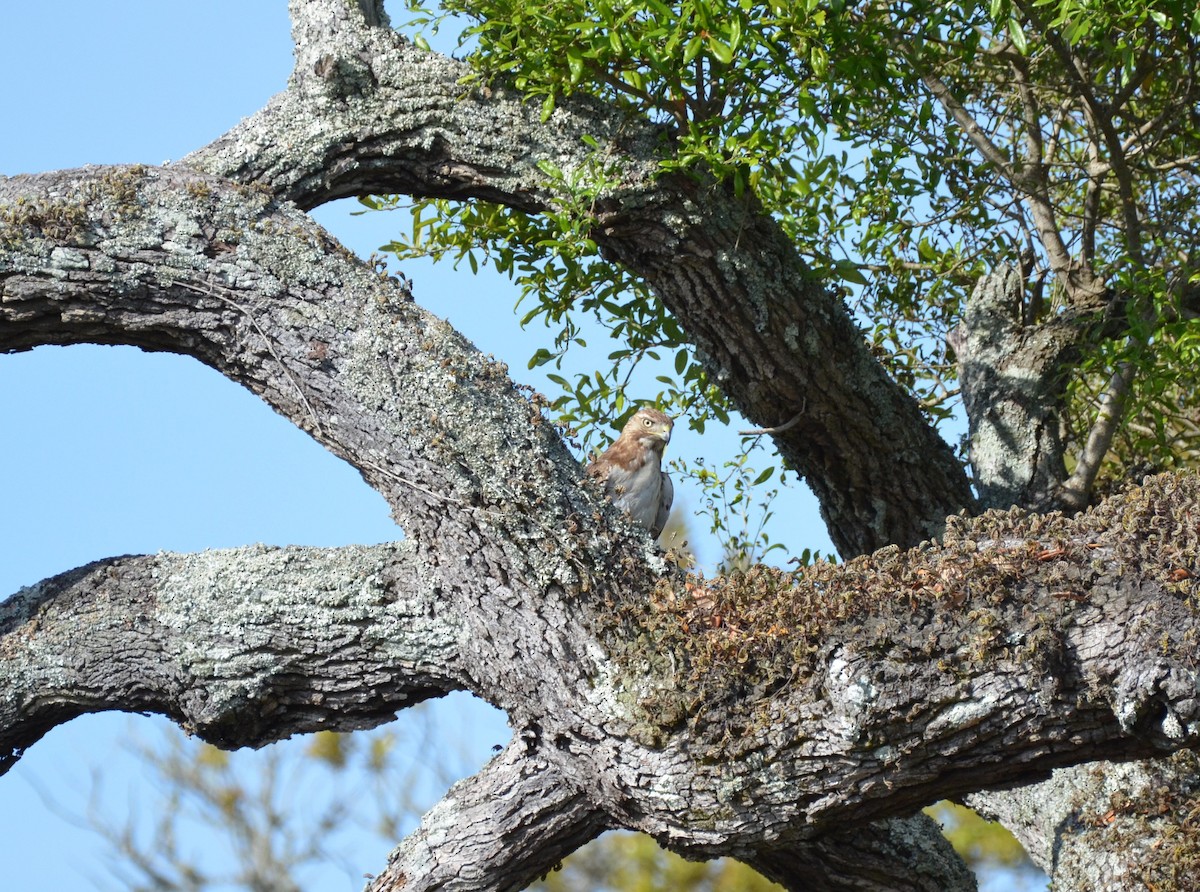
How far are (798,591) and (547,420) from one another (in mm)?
1062

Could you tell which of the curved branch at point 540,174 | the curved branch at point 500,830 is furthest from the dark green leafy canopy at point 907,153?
the curved branch at point 500,830

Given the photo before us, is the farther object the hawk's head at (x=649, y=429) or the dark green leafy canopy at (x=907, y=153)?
the hawk's head at (x=649, y=429)

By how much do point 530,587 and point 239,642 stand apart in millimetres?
1156

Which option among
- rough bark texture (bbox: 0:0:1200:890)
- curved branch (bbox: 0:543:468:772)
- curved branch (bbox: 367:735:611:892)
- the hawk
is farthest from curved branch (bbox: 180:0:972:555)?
curved branch (bbox: 367:735:611:892)

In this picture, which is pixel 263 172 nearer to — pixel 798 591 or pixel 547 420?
pixel 547 420

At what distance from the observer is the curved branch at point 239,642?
4.40m

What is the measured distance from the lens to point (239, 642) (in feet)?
14.5

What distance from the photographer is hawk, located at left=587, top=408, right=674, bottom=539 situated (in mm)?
5867

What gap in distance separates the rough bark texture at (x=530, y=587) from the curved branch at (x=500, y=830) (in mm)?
11

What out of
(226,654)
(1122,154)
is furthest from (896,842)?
(1122,154)

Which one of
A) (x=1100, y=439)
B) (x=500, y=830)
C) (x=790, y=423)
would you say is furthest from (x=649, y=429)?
(x=500, y=830)

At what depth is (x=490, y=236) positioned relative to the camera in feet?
19.9

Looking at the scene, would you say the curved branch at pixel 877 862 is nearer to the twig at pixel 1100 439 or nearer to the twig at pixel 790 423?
the twig at pixel 790 423

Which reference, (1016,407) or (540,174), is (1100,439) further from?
(540,174)
